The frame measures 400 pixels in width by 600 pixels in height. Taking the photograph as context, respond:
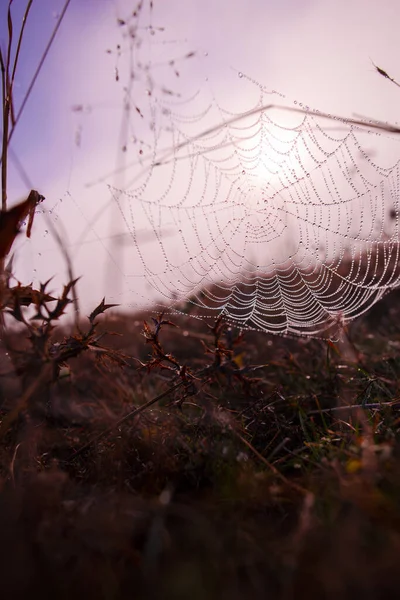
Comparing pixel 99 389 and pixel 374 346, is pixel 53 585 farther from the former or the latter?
pixel 374 346

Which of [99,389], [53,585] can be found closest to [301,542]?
[53,585]

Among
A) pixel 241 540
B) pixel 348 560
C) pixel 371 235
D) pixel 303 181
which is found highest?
pixel 303 181

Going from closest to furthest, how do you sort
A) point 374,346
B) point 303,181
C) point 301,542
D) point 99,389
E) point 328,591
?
point 328,591 → point 301,542 → point 99,389 → point 374,346 → point 303,181

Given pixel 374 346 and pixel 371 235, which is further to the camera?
pixel 371 235

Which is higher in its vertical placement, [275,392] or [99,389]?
[275,392]

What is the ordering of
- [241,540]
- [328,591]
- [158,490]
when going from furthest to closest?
[158,490] → [241,540] → [328,591]

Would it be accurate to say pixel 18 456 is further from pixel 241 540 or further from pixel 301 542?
pixel 301 542

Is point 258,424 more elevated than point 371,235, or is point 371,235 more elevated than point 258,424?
point 371,235

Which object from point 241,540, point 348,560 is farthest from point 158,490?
point 348,560

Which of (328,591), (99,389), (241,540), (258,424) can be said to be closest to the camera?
(328,591)
